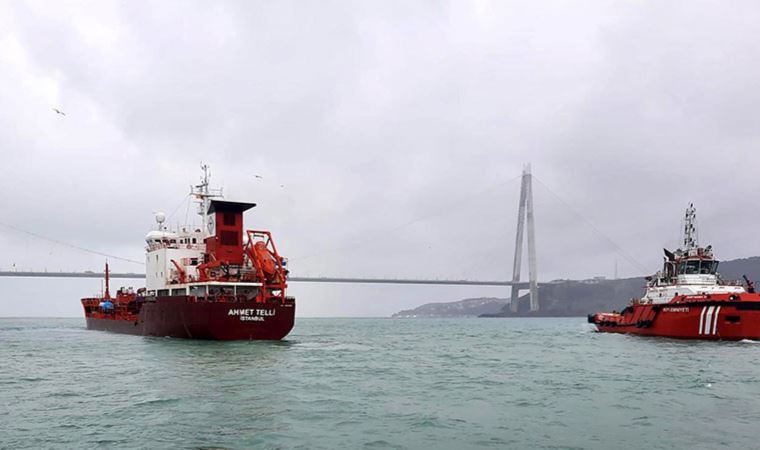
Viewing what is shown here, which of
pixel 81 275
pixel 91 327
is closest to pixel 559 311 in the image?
pixel 81 275

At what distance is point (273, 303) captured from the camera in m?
40.1

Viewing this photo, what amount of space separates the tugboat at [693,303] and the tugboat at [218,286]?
2690 centimetres

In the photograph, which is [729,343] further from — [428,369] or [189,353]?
[189,353]

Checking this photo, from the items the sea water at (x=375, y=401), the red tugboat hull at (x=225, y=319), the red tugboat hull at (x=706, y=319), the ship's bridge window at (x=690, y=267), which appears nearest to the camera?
the sea water at (x=375, y=401)

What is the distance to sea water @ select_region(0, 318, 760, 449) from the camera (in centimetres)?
1473

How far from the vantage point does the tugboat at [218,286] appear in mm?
38938

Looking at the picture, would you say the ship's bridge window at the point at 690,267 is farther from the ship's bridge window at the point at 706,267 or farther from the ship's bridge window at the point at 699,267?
the ship's bridge window at the point at 706,267

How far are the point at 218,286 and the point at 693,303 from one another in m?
31.7

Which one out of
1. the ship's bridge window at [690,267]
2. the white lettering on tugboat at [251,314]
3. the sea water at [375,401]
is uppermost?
the ship's bridge window at [690,267]

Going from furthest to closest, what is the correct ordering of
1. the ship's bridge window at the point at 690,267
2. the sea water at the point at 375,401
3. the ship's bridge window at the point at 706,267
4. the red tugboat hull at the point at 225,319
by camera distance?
1. the ship's bridge window at the point at 690,267
2. the ship's bridge window at the point at 706,267
3. the red tugboat hull at the point at 225,319
4. the sea water at the point at 375,401

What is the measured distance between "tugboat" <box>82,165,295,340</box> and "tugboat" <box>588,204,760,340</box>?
26905 mm

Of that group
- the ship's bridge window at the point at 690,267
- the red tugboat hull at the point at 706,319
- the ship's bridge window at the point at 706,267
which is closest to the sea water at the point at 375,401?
the red tugboat hull at the point at 706,319

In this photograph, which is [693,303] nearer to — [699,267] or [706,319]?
[706,319]

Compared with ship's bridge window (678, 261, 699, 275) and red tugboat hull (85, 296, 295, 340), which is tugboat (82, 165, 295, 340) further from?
ship's bridge window (678, 261, 699, 275)
